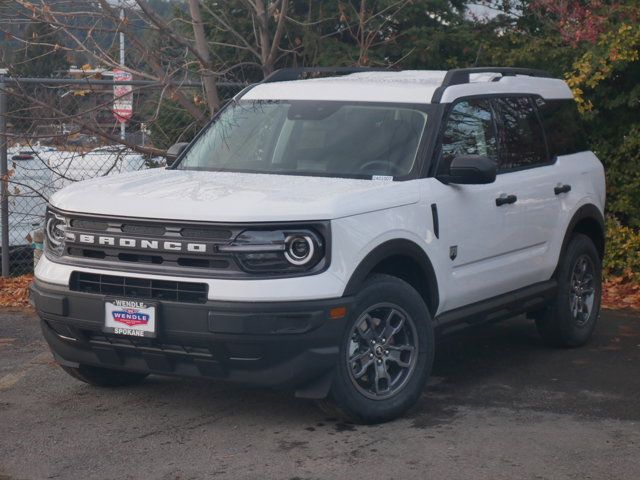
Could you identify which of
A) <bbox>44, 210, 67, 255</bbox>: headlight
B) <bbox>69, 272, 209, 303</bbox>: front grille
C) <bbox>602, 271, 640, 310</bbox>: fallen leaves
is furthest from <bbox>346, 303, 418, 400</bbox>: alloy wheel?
<bbox>602, 271, 640, 310</bbox>: fallen leaves

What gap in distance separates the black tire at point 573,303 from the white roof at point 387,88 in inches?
47.9

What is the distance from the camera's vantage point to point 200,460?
5.55 meters

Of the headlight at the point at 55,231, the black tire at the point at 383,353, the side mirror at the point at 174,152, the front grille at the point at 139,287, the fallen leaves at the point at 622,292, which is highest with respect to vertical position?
the side mirror at the point at 174,152

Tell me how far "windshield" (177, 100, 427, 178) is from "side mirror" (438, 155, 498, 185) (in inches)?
10.4

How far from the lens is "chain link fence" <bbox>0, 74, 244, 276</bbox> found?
9852 millimetres

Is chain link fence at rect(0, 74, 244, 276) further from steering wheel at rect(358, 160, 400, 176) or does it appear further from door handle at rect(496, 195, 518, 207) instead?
door handle at rect(496, 195, 518, 207)

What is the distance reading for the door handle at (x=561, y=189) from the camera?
7883mm

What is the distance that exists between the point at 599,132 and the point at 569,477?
22.8 ft

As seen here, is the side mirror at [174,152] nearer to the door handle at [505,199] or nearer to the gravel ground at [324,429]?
the gravel ground at [324,429]

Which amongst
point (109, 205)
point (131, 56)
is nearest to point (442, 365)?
point (109, 205)

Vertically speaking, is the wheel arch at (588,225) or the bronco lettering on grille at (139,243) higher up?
the bronco lettering on grille at (139,243)

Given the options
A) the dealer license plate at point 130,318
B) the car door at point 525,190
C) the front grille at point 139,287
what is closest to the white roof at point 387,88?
the car door at point 525,190

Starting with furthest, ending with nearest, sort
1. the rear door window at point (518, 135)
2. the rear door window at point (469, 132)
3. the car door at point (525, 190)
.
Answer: the rear door window at point (518, 135), the car door at point (525, 190), the rear door window at point (469, 132)

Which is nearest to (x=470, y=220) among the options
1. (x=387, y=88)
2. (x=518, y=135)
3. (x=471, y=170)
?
(x=471, y=170)
